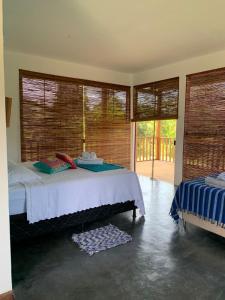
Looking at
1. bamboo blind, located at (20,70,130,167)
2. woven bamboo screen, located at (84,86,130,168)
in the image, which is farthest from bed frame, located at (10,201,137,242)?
woven bamboo screen, located at (84,86,130,168)

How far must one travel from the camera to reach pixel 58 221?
8.35 feet

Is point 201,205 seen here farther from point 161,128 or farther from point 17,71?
point 161,128

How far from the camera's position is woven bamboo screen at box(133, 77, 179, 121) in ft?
16.1

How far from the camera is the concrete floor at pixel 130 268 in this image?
5.82ft

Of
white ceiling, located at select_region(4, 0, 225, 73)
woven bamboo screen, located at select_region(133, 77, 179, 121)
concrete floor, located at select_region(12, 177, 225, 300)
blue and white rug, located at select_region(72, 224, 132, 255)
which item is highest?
white ceiling, located at select_region(4, 0, 225, 73)

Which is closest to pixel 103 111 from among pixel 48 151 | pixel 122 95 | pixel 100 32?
pixel 122 95

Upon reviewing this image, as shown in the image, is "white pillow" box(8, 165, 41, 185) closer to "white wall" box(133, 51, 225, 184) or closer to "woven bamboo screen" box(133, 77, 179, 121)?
"white wall" box(133, 51, 225, 184)

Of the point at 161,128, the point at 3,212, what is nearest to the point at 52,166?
the point at 3,212

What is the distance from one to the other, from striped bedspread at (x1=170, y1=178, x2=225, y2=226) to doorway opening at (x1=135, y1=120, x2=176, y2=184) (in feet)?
10.2

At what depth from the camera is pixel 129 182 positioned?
3.06 m

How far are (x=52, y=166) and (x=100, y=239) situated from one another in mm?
1097

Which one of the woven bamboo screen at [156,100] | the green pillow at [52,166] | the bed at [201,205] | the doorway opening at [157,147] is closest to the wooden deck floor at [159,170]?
the doorway opening at [157,147]

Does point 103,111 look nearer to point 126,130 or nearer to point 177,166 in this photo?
point 126,130

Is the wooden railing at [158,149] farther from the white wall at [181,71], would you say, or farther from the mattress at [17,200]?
the mattress at [17,200]
